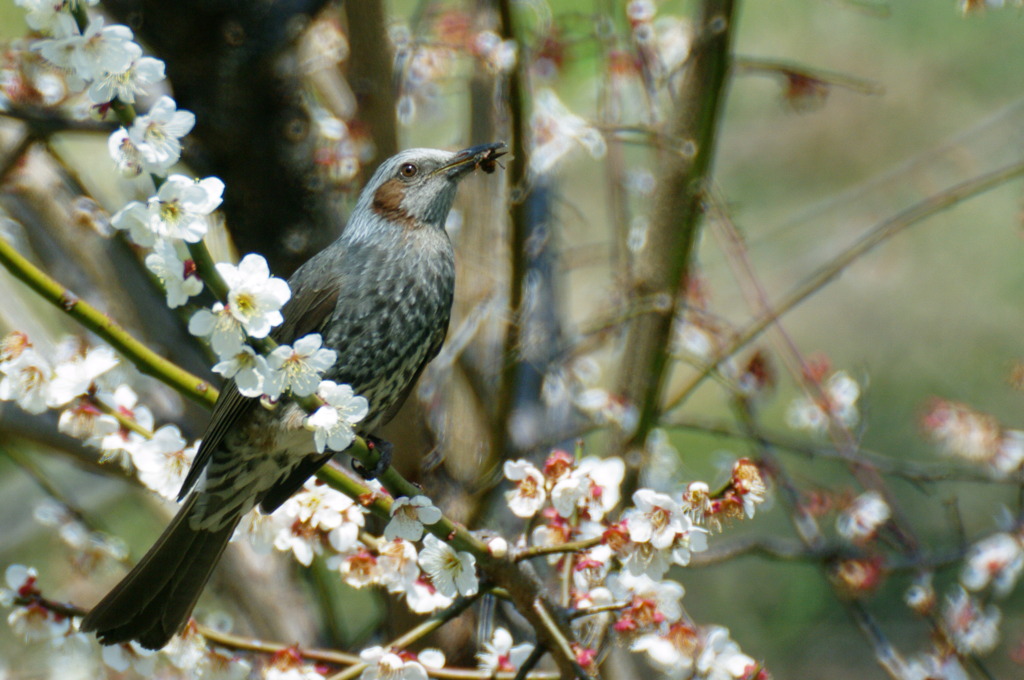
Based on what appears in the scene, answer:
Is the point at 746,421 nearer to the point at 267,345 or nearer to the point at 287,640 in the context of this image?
the point at 287,640

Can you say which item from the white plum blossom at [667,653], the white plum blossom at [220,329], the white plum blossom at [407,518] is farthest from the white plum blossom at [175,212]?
the white plum blossom at [667,653]

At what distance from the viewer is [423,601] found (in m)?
2.14

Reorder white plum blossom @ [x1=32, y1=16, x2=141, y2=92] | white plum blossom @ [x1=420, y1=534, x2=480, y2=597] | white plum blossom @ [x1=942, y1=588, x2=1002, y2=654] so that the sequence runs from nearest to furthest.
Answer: white plum blossom @ [x1=32, y1=16, x2=141, y2=92], white plum blossom @ [x1=420, y1=534, x2=480, y2=597], white plum blossom @ [x1=942, y1=588, x2=1002, y2=654]

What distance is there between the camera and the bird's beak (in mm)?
2568

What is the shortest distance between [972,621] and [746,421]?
3.20 ft

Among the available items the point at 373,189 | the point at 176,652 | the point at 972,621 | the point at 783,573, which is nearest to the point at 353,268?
the point at 373,189

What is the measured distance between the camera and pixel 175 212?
149 centimetres

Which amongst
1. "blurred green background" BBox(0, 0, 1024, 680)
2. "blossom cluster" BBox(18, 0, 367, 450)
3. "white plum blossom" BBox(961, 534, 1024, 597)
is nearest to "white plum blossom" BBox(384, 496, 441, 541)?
"blossom cluster" BBox(18, 0, 367, 450)

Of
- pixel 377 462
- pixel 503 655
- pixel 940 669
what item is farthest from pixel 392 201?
pixel 940 669

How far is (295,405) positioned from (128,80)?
39.9 inches

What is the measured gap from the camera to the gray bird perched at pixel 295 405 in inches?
87.5

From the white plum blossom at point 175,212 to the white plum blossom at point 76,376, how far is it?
50cm

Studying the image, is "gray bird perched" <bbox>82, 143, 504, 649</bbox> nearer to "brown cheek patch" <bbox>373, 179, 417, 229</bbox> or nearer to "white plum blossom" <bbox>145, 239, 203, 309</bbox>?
"brown cheek patch" <bbox>373, 179, 417, 229</bbox>

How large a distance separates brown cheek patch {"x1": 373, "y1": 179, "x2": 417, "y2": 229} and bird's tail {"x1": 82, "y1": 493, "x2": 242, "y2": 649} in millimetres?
895
